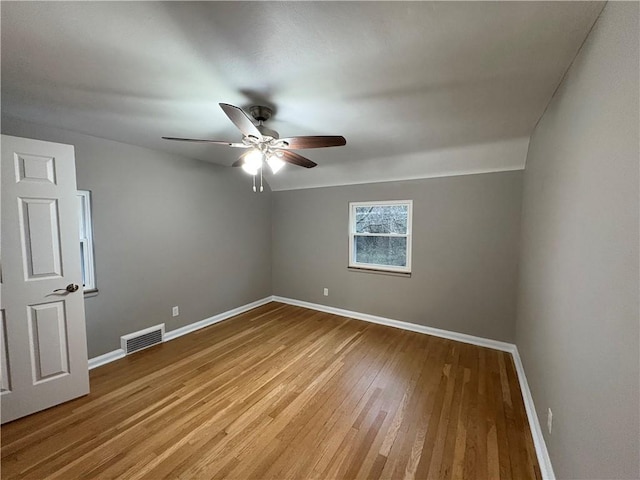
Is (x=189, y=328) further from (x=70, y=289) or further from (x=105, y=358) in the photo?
(x=70, y=289)

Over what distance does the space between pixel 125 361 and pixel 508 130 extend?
14.9ft

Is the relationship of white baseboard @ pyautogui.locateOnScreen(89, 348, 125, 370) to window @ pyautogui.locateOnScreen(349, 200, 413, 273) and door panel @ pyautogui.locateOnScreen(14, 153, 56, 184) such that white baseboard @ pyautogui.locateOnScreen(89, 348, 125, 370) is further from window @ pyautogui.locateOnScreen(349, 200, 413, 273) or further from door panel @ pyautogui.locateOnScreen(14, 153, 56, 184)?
window @ pyautogui.locateOnScreen(349, 200, 413, 273)

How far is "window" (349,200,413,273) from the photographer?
11.9 ft

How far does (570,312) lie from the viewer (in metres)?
1.28

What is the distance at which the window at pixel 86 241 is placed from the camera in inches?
101

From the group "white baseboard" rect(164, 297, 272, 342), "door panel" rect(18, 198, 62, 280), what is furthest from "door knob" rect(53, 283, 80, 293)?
"white baseboard" rect(164, 297, 272, 342)

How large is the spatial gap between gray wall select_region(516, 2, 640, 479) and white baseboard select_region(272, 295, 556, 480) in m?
0.13

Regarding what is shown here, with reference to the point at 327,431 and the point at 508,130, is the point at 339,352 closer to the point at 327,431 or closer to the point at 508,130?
the point at 327,431

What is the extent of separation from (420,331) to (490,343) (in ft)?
2.64

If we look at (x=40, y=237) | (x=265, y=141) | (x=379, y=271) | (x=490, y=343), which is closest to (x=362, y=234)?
(x=379, y=271)

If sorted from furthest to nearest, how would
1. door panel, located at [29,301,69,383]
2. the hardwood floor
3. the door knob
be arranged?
the door knob < door panel, located at [29,301,69,383] < the hardwood floor

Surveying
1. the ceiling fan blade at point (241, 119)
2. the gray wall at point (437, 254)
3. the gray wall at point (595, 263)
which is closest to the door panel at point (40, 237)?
the ceiling fan blade at point (241, 119)

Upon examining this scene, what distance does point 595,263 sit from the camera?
3.40 feet

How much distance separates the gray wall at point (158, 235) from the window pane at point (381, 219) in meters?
1.85
